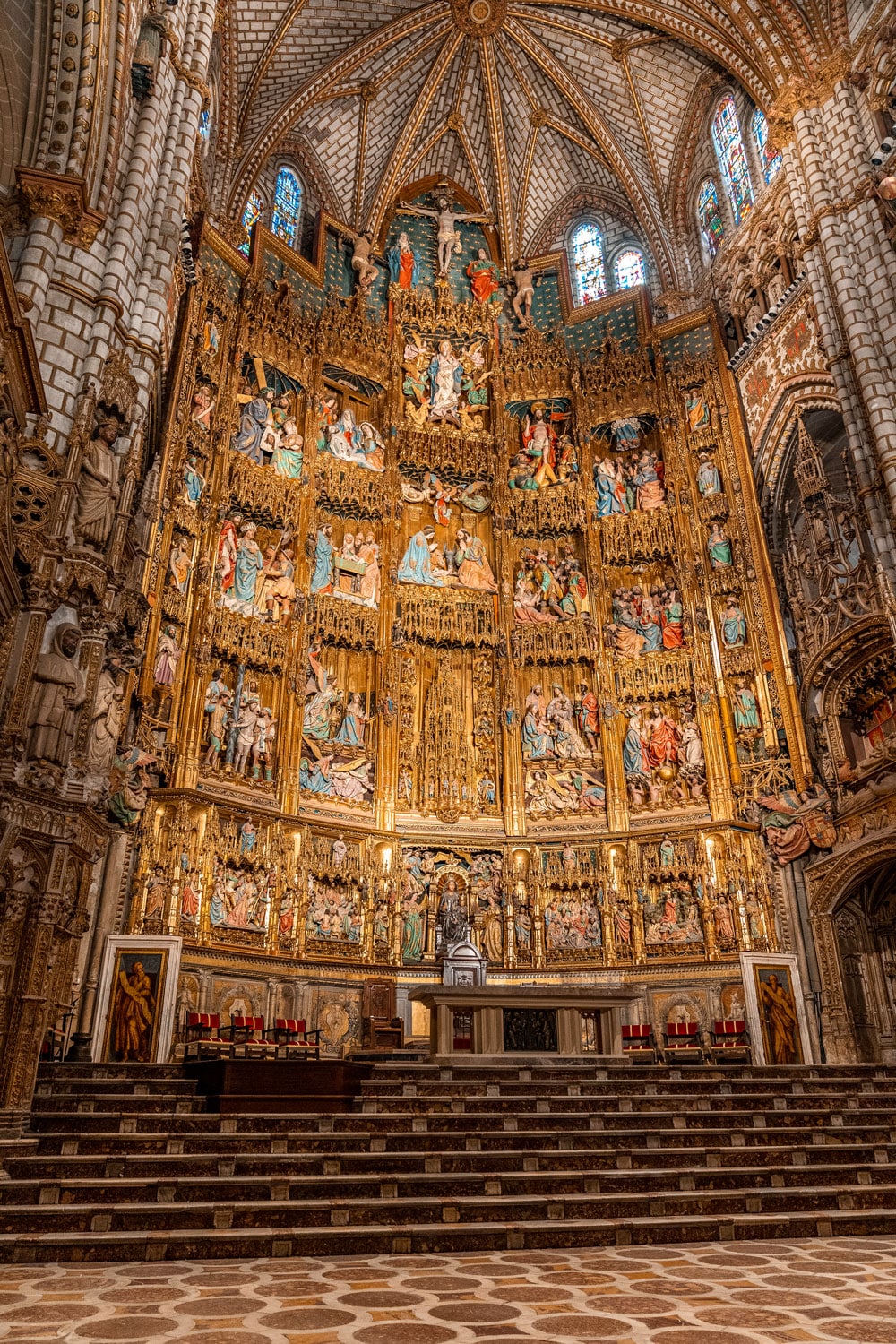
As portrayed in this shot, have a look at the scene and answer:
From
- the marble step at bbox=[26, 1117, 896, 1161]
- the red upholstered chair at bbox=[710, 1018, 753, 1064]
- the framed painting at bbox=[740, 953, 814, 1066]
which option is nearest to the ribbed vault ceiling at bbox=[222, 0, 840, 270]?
the framed painting at bbox=[740, 953, 814, 1066]

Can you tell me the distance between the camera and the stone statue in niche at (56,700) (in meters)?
10.3

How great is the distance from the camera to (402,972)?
59.4 ft

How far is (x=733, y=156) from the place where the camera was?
23.9 meters

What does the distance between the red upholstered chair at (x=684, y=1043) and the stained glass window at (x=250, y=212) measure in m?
19.4

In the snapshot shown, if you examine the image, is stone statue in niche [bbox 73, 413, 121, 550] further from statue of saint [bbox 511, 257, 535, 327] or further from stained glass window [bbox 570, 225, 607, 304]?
stained glass window [bbox 570, 225, 607, 304]

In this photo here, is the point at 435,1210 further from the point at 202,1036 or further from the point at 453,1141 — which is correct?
the point at 202,1036

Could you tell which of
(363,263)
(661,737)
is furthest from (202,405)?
(661,737)

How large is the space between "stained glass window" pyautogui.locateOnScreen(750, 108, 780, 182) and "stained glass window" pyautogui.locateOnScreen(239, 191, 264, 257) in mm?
12204

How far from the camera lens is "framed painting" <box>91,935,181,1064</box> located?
44.8 ft

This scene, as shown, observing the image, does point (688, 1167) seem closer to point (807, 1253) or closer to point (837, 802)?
point (807, 1253)

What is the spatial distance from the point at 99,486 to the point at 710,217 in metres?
19.5

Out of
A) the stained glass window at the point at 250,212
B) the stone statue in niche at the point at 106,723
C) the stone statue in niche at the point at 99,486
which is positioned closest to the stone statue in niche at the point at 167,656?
the stone statue in niche at the point at 106,723

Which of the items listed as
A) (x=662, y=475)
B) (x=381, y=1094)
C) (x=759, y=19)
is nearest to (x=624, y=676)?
(x=662, y=475)

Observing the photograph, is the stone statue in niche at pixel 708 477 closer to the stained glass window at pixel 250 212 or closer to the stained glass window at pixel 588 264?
the stained glass window at pixel 588 264
